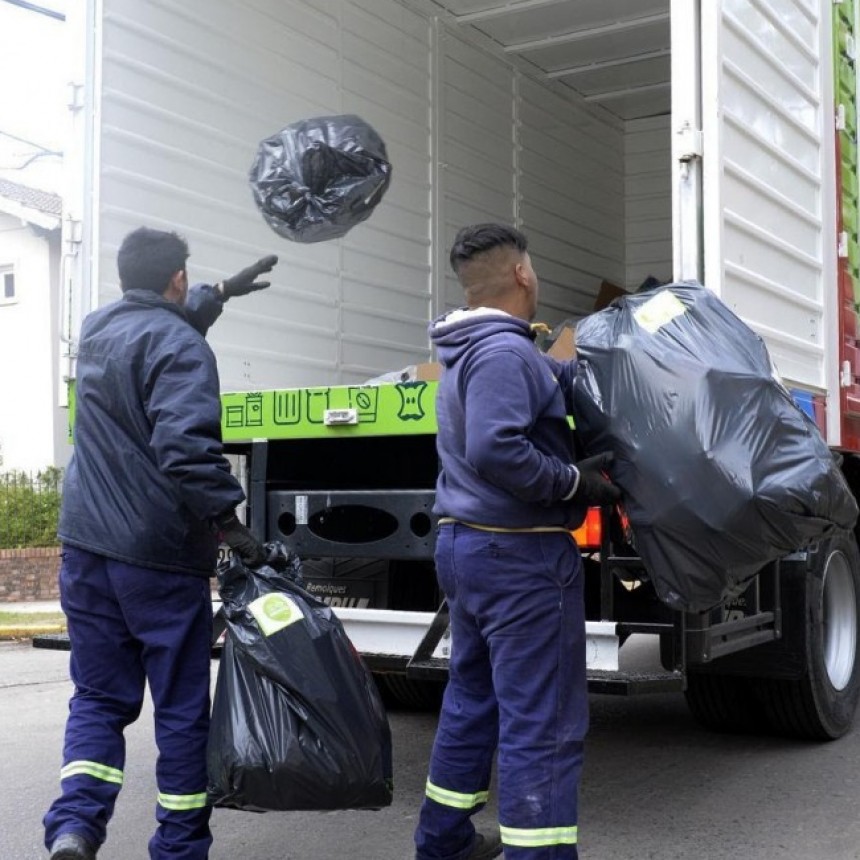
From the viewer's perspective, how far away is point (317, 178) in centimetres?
503

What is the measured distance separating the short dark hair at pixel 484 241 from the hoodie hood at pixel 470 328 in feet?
0.47

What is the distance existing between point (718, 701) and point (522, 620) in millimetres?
2135

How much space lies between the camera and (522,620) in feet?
9.73

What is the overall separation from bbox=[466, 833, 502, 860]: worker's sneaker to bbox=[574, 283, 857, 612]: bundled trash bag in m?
0.82

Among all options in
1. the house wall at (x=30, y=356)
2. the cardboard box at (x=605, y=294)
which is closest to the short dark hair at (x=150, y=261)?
the cardboard box at (x=605, y=294)

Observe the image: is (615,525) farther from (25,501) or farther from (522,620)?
(25,501)

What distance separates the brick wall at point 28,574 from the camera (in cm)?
Result: 1180

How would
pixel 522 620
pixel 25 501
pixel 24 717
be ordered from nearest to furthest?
pixel 522 620 < pixel 24 717 < pixel 25 501

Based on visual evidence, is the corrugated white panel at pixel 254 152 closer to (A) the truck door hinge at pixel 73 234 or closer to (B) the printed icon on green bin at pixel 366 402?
(A) the truck door hinge at pixel 73 234

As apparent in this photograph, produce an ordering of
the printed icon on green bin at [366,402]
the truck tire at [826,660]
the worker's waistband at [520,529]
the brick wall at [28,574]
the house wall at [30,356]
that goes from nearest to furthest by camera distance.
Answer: the worker's waistband at [520,529], the printed icon on green bin at [366,402], the truck tire at [826,660], the brick wall at [28,574], the house wall at [30,356]

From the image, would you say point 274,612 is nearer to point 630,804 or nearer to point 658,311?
point 658,311

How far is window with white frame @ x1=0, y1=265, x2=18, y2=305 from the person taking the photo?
18516 mm

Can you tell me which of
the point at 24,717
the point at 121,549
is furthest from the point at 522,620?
the point at 24,717

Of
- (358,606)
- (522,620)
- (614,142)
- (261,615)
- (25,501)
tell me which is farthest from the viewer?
(25,501)
